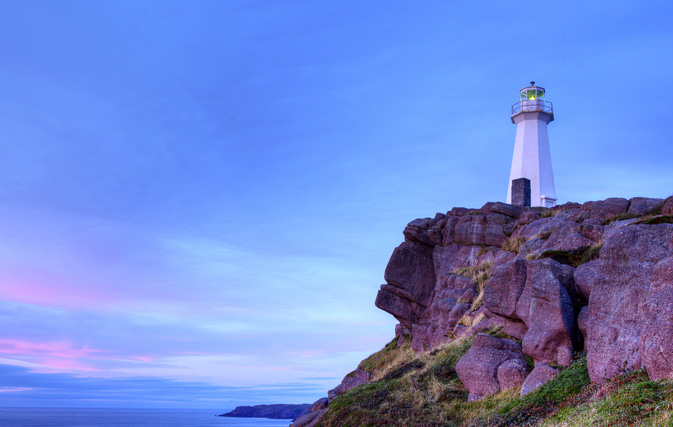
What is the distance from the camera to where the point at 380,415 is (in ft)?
72.7

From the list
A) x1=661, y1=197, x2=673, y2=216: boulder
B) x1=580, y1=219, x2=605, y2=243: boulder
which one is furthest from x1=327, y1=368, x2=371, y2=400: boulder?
x1=661, y1=197, x2=673, y2=216: boulder

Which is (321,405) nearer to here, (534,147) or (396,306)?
(396,306)

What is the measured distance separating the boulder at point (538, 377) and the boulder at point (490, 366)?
3.52ft

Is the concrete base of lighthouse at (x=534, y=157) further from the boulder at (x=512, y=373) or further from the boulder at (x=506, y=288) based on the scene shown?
the boulder at (x=512, y=373)

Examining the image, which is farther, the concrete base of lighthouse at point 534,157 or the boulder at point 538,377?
the concrete base of lighthouse at point 534,157

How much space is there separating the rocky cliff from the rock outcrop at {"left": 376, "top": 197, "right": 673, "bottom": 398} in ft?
0.10

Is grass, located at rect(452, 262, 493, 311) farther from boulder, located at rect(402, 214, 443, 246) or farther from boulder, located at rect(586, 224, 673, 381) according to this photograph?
boulder, located at rect(586, 224, 673, 381)

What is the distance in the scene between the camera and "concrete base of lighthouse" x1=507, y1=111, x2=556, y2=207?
182ft

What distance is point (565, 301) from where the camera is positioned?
19.0m

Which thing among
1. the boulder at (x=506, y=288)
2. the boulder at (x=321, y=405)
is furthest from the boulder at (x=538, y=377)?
the boulder at (x=321, y=405)

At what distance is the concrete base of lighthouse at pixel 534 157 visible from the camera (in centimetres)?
5544

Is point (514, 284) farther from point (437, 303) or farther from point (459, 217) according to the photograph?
point (459, 217)

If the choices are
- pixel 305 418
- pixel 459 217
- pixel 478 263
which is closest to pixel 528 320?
pixel 305 418

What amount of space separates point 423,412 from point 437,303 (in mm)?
15441
